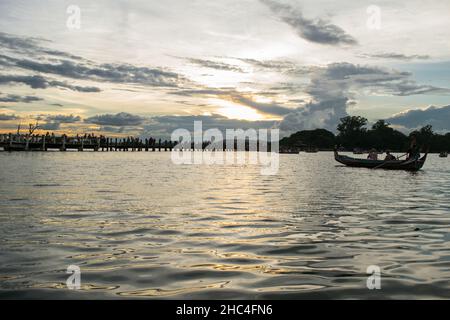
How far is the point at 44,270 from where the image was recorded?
25.3 ft

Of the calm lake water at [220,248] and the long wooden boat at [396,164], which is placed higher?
the long wooden boat at [396,164]

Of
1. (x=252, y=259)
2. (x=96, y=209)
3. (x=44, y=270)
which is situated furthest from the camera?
(x=96, y=209)

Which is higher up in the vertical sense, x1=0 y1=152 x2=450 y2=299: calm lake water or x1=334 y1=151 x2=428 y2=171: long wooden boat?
x1=334 y1=151 x2=428 y2=171: long wooden boat

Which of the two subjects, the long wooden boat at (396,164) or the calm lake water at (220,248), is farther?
the long wooden boat at (396,164)

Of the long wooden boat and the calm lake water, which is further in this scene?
the long wooden boat

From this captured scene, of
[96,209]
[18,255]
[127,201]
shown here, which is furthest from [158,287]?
[127,201]

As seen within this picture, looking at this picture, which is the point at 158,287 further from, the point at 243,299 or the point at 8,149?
the point at 8,149

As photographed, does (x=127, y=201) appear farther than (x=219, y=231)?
Yes

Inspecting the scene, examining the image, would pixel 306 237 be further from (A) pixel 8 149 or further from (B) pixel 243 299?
(A) pixel 8 149

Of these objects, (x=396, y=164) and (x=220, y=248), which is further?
(x=396, y=164)

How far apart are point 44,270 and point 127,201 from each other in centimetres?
1037

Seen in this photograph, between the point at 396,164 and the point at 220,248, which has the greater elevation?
the point at 396,164

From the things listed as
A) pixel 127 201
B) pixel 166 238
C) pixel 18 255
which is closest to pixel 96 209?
pixel 127 201
